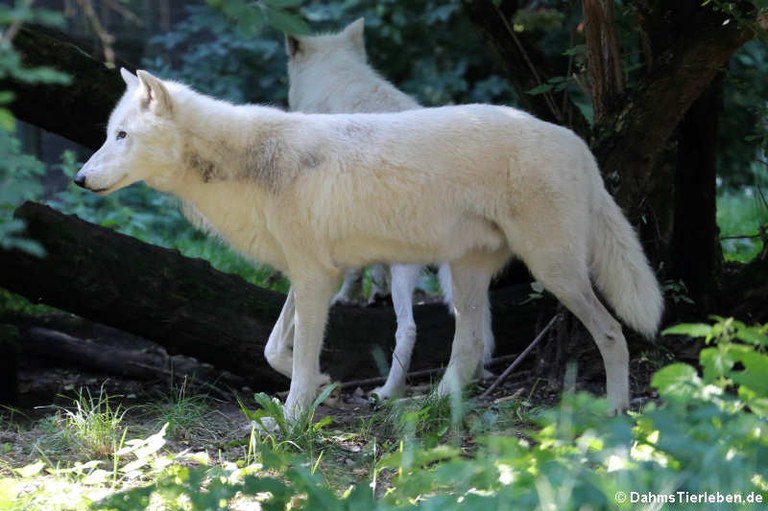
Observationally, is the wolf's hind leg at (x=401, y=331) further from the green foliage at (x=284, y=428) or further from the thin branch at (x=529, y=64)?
the thin branch at (x=529, y=64)

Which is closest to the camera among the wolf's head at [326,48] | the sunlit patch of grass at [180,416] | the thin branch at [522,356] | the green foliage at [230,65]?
the sunlit patch of grass at [180,416]

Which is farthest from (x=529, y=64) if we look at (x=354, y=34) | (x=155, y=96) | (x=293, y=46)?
(x=155, y=96)

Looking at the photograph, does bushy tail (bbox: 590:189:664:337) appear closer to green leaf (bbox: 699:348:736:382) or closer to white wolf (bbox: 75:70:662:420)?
white wolf (bbox: 75:70:662:420)

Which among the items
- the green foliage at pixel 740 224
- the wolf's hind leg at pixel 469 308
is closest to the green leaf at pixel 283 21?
the wolf's hind leg at pixel 469 308

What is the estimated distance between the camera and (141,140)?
5152 millimetres

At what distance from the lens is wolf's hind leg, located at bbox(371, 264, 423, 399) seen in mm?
5930

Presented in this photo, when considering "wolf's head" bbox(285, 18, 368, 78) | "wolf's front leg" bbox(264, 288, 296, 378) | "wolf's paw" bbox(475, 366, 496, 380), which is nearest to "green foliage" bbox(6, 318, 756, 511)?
"wolf's front leg" bbox(264, 288, 296, 378)

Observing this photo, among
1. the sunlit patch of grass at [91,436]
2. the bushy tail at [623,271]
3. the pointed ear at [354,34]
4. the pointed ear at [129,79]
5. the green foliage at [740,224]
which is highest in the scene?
the pointed ear at [354,34]

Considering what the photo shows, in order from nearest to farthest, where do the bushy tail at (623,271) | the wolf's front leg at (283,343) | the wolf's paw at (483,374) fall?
the bushy tail at (623,271) < the wolf's front leg at (283,343) < the wolf's paw at (483,374)

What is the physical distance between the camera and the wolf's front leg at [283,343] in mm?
5562

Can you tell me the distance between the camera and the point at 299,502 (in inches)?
137

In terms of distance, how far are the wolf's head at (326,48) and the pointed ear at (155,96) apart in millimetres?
2566

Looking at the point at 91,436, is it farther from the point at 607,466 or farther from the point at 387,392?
the point at 607,466

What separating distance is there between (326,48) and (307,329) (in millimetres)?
3110
